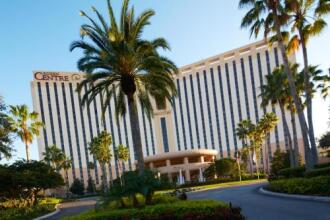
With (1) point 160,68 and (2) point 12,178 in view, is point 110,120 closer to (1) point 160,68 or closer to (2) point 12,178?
(2) point 12,178

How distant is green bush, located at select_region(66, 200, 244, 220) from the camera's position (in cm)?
1226

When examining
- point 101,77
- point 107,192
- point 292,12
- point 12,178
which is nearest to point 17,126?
point 12,178

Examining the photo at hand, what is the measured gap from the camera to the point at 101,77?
2433 centimetres

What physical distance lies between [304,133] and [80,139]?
120m

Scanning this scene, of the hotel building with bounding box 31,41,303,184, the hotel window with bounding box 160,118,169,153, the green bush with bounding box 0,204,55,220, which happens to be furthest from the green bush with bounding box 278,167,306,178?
the hotel window with bounding box 160,118,169,153

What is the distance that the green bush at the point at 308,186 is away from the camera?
20.4 m

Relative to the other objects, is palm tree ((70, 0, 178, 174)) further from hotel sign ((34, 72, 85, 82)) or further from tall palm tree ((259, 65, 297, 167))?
hotel sign ((34, 72, 85, 82))

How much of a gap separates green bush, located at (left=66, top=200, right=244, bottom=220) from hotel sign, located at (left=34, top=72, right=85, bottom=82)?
407ft

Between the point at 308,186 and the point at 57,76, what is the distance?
122827 mm

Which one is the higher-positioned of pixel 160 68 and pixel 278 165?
pixel 160 68

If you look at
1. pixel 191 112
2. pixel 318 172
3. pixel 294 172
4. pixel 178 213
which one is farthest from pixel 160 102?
pixel 191 112

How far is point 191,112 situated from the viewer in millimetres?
140000

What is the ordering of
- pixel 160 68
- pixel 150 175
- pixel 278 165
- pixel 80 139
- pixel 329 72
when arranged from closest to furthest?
pixel 150 175 → pixel 160 68 → pixel 329 72 → pixel 278 165 → pixel 80 139

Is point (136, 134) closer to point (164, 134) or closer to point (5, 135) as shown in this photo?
point (5, 135)
